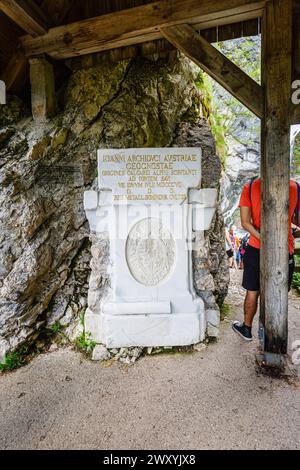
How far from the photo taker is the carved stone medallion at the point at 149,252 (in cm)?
315

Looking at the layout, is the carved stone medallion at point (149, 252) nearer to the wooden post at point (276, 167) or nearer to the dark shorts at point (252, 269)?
the dark shorts at point (252, 269)

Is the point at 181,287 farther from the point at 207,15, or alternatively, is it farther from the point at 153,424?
the point at 207,15

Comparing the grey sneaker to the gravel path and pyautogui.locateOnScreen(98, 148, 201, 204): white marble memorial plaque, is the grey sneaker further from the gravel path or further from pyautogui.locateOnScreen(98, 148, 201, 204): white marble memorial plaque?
pyautogui.locateOnScreen(98, 148, 201, 204): white marble memorial plaque

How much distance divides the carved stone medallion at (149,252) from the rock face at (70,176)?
445mm

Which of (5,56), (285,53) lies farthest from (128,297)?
(5,56)

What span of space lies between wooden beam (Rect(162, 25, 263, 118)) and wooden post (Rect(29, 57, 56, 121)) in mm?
1903

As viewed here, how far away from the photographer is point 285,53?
2510 mm

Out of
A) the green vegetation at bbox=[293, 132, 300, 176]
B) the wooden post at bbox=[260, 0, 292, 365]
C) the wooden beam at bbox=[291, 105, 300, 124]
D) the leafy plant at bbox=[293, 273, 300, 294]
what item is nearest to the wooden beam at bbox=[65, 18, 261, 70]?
the wooden post at bbox=[260, 0, 292, 365]

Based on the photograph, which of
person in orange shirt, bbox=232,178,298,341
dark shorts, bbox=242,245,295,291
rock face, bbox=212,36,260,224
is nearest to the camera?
person in orange shirt, bbox=232,178,298,341

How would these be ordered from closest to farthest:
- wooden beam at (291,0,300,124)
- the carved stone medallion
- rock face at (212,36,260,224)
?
1. wooden beam at (291,0,300,124)
2. the carved stone medallion
3. rock face at (212,36,260,224)

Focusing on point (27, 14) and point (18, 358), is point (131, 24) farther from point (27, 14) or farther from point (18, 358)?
point (18, 358)

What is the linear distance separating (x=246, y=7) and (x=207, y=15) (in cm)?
40

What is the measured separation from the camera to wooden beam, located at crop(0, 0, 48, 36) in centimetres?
276

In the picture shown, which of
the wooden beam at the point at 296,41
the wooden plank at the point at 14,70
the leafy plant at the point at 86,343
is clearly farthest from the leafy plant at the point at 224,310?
the wooden plank at the point at 14,70
